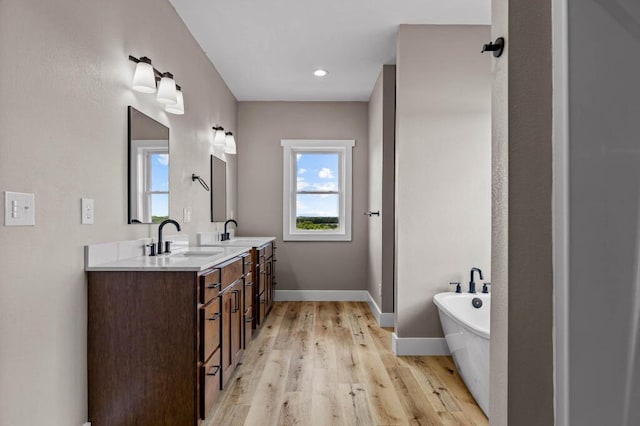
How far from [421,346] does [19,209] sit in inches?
110

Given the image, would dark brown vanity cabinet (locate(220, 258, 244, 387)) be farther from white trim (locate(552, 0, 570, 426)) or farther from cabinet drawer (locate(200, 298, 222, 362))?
white trim (locate(552, 0, 570, 426))

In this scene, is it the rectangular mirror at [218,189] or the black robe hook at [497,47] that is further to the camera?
the rectangular mirror at [218,189]

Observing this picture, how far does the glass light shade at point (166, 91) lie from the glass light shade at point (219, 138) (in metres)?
1.52

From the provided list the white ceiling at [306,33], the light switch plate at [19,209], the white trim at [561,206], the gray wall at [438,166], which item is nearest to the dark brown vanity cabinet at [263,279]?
the gray wall at [438,166]

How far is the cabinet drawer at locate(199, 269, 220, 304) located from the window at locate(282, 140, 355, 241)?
3.13 metres

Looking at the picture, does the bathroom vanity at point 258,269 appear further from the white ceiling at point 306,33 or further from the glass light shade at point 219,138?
→ the white ceiling at point 306,33

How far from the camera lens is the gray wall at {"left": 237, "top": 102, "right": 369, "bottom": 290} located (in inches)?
209

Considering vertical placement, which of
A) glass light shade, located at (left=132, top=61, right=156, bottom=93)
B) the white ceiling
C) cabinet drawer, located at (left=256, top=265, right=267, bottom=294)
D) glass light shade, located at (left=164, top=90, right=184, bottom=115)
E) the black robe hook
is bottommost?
cabinet drawer, located at (left=256, top=265, right=267, bottom=294)

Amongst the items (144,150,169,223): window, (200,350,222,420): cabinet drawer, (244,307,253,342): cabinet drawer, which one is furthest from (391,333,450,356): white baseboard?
(144,150,169,223): window

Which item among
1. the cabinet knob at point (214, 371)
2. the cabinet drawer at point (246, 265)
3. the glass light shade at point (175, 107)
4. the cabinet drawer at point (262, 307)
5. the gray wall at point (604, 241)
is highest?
the glass light shade at point (175, 107)

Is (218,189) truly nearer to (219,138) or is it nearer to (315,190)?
(219,138)

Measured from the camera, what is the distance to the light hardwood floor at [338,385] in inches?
87.0

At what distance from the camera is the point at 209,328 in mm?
2082

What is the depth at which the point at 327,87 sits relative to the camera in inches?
188
